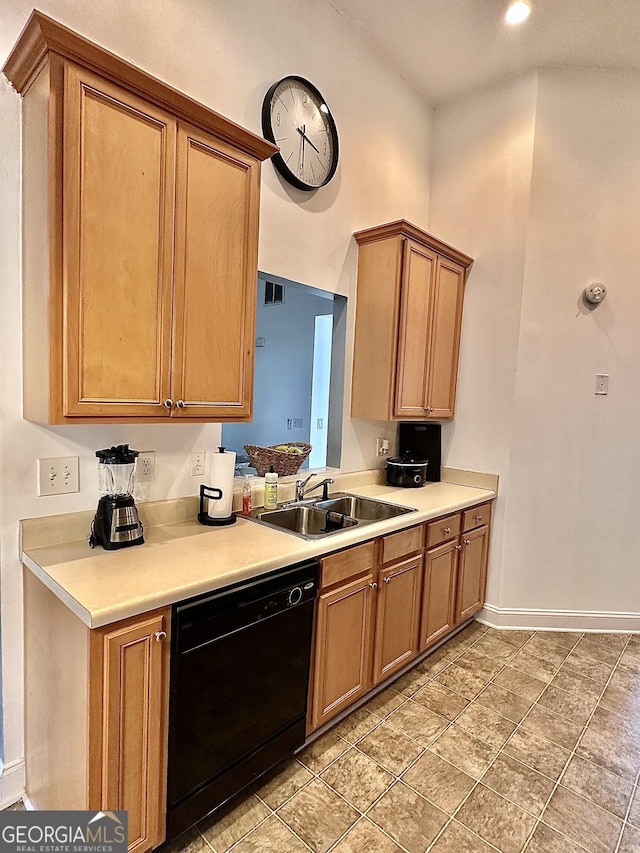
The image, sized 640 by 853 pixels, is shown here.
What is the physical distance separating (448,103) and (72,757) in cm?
409

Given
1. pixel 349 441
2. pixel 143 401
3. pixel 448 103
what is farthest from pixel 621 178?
pixel 143 401

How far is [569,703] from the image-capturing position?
93.7 inches

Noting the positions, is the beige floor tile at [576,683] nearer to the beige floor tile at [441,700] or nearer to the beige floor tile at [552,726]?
the beige floor tile at [552,726]

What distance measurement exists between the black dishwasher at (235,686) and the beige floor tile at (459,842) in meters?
0.59

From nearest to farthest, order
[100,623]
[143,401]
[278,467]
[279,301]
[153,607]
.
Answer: [100,623]
[153,607]
[143,401]
[278,467]
[279,301]

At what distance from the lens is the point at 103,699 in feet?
4.25

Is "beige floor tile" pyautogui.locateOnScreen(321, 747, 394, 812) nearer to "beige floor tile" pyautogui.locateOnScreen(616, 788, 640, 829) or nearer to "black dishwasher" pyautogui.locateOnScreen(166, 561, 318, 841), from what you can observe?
"black dishwasher" pyautogui.locateOnScreen(166, 561, 318, 841)

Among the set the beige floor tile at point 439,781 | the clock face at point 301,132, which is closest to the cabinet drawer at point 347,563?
the beige floor tile at point 439,781

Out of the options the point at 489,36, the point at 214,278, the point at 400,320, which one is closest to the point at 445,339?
the point at 400,320

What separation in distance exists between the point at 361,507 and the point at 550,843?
5.13ft

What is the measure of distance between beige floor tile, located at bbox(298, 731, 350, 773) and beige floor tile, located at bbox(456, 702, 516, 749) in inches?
22.9

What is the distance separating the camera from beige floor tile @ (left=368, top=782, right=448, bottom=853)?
162 cm

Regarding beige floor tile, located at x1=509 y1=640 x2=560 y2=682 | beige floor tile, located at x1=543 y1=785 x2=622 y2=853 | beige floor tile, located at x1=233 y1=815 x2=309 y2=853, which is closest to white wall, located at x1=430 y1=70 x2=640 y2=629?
beige floor tile, located at x1=509 y1=640 x2=560 y2=682

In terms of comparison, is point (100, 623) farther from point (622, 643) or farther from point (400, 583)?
point (622, 643)
